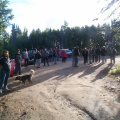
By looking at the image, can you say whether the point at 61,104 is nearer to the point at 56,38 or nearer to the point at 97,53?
the point at 97,53

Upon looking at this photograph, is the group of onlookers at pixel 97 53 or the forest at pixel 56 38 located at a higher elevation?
the forest at pixel 56 38

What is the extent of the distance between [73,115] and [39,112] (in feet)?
3.27

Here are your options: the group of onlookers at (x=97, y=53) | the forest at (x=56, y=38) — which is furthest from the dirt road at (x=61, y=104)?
the forest at (x=56, y=38)

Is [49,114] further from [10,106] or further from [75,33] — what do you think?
[75,33]

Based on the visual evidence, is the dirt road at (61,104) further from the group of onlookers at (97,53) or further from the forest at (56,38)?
the forest at (56,38)

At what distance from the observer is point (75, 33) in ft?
133

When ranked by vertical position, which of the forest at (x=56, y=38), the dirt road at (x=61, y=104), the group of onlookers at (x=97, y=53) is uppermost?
the forest at (x=56, y=38)

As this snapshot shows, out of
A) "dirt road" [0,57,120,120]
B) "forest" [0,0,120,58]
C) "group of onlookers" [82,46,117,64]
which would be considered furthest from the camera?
"forest" [0,0,120,58]

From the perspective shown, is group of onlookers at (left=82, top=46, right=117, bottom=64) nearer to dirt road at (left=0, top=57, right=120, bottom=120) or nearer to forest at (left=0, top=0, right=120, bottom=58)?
dirt road at (left=0, top=57, right=120, bottom=120)

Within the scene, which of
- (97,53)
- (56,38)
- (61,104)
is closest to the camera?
(61,104)

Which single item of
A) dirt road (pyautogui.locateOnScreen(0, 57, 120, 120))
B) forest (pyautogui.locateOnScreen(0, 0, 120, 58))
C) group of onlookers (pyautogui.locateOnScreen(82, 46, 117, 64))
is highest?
forest (pyautogui.locateOnScreen(0, 0, 120, 58))

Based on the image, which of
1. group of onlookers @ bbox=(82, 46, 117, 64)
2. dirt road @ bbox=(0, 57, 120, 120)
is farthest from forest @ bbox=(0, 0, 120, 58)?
dirt road @ bbox=(0, 57, 120, 120)

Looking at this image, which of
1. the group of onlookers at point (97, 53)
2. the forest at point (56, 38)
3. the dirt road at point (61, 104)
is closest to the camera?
the dirt road at point (61, 104)

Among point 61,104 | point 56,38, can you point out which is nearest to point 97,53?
point 61,104
